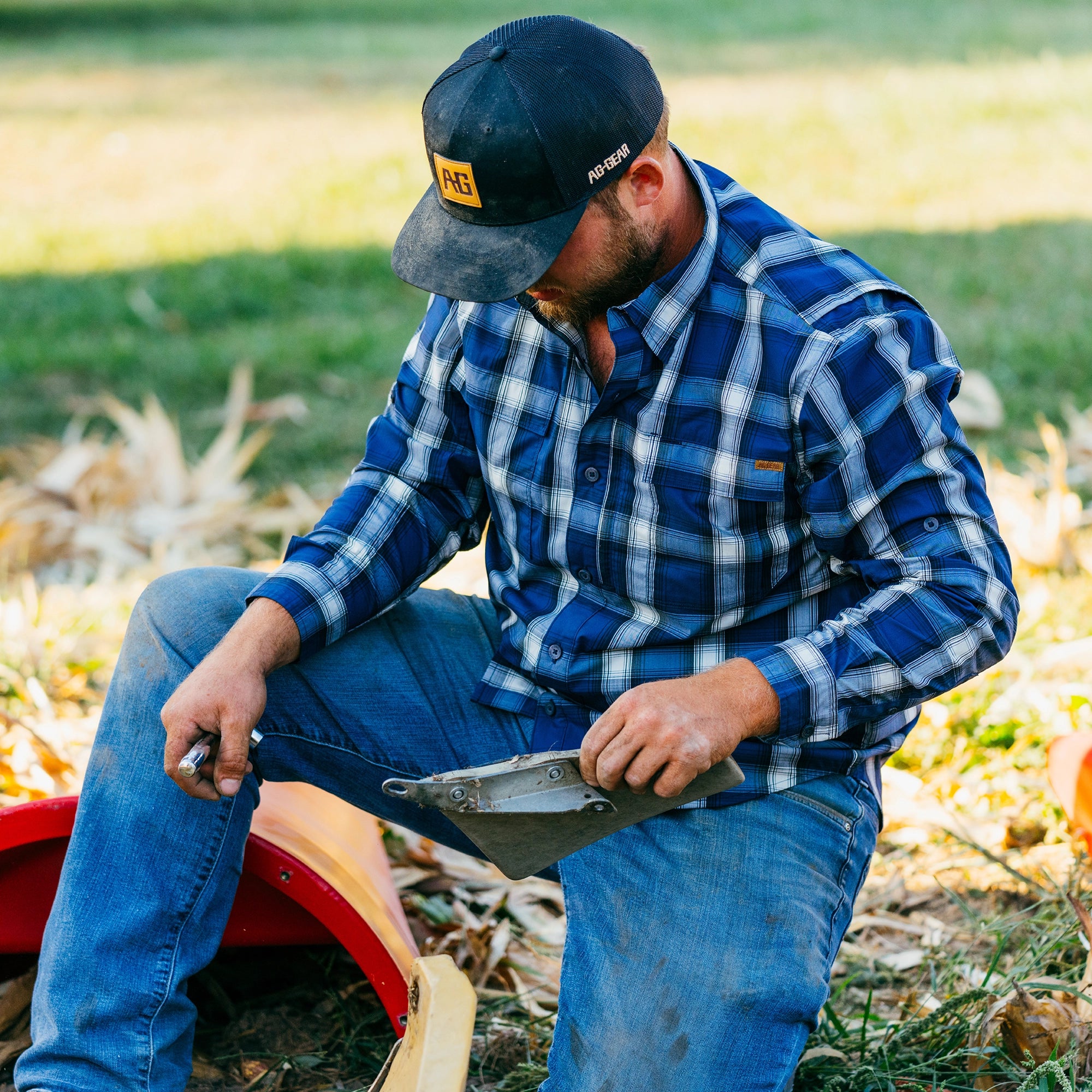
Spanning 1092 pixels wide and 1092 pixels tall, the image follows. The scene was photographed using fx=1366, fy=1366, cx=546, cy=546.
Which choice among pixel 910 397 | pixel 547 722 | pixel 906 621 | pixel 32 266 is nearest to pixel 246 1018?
pixel 547 722

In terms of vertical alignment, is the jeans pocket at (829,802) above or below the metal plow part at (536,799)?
below

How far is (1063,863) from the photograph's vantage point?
2.83 m

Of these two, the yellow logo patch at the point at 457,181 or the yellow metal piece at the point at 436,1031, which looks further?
the yellow logo patch at the point at 457,181

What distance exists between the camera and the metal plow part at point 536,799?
1915 mm

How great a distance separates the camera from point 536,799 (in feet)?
6.38

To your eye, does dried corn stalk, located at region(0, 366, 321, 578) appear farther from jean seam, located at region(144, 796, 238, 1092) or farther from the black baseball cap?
the black baseball cap

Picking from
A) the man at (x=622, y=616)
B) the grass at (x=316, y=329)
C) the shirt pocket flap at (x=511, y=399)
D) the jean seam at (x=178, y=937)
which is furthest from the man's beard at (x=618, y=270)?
the grass at (x=316, y=329)

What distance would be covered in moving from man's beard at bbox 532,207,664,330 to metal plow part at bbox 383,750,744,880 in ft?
2.28

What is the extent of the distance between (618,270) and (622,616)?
0.55 meters

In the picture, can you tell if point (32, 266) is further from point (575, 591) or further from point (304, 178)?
point (575, 591)

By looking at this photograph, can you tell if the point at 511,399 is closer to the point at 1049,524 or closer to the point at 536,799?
the point at 536,799

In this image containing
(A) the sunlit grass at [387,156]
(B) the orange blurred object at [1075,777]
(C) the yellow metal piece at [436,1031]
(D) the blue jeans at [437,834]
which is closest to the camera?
(C) the yellow metal piece at [436,1031]

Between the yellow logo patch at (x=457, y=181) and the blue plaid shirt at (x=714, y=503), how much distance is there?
0.83ft

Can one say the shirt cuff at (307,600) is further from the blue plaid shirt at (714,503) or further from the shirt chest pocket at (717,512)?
the shirt chest pocket at (717,512)
